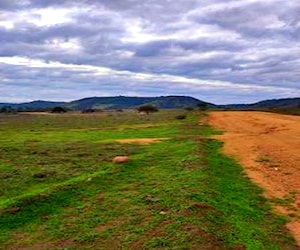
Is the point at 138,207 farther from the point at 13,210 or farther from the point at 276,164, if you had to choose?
the point at 276,164

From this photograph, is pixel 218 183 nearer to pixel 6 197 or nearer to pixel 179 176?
pixel 179 176

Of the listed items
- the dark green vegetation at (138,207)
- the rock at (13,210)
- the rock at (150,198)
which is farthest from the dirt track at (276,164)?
the rock at (13,210)

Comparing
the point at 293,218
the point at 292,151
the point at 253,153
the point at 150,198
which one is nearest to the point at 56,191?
the point at 150,198

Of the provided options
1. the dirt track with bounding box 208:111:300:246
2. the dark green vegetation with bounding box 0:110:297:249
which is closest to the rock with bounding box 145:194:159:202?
the dark green vegetation with bounding box 0:110:297:249

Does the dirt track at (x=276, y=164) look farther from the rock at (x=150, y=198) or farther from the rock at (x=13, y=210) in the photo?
the rock at (x=13, y=210)

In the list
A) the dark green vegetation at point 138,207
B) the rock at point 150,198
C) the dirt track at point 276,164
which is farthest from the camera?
the dirt track at point 276,164

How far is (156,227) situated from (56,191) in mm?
3754

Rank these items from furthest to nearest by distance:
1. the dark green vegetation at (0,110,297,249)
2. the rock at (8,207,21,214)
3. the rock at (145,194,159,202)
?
1. the rock at (145,194,159,202)
2. the rock at (8,207,21,214)
3. the dark green vegetation at (0,110,297,249)

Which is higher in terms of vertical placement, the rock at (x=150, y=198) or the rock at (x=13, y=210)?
the rock at (x=150, y=198)

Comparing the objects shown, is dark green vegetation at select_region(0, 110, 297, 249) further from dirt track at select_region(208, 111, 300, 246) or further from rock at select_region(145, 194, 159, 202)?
dirt track at select_region(208, 111, 300, 246)

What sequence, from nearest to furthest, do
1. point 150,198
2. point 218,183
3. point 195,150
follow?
point 150,198
point 218,183
point 195,150

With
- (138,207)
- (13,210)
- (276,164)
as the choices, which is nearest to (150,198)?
(138,207)

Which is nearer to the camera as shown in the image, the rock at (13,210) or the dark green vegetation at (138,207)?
the dark green vegetation at (138,207)

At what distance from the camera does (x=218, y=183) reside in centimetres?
1349
